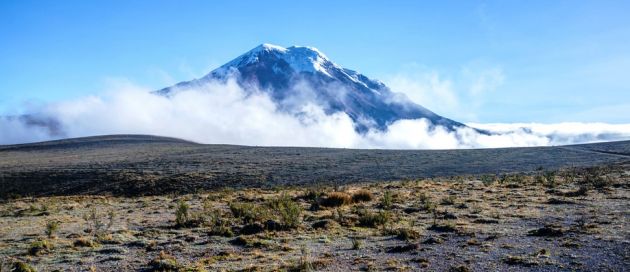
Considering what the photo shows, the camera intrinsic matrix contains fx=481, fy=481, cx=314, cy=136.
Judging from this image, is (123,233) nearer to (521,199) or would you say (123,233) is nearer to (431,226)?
(431,226)

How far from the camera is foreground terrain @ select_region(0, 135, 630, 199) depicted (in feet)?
146

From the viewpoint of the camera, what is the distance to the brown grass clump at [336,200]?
25.6 m

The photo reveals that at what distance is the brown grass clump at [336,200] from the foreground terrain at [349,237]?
6cm

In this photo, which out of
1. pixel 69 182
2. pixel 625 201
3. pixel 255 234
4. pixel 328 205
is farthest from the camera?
pixel 69 182

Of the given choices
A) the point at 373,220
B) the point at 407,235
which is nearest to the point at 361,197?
the point at 373,220

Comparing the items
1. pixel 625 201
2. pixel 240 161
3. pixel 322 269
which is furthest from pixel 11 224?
pixel 240 161

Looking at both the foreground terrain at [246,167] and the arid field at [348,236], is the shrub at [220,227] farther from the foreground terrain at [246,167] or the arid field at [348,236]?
the foreground terrain at [246,167]

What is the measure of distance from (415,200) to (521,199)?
5.56 m

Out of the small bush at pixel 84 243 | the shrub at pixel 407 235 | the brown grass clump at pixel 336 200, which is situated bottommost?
the small bush at pixel 84 243

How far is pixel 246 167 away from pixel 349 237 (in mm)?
38054

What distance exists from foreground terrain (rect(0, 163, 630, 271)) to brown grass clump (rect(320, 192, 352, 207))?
6 cm

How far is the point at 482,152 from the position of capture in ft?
229

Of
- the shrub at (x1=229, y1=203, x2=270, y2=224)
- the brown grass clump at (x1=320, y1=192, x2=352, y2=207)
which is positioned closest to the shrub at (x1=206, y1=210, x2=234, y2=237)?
the shrub at (x1=229, y1=203, x2=270, y2=224)

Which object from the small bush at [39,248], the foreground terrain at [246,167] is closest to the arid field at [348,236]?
the small bush at [39,248]
